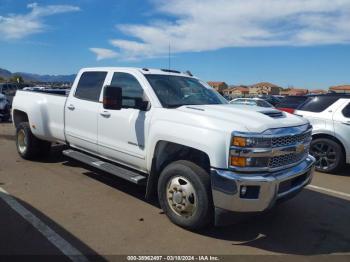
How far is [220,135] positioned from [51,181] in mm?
3616

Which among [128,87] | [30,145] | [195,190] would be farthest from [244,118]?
[30,145]

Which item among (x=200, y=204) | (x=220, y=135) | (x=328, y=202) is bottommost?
(x=328, y=202)

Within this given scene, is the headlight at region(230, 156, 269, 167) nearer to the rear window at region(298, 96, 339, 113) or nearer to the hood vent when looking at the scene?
the hood vent

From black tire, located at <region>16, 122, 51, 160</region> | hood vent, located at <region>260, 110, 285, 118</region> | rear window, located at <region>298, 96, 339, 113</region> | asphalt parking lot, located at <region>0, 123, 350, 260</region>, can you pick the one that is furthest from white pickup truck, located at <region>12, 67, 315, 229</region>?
rear window, located at <region>298, 96, 339, 113</region>

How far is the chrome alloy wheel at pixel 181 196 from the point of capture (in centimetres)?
459

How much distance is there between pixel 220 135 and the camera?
430 cm

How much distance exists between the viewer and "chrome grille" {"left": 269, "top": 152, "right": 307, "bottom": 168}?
4.42 meters

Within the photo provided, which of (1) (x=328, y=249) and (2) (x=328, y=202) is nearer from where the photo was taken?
(1) (x=328, y=249)

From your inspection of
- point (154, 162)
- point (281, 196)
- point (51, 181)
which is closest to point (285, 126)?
point (281, 196)

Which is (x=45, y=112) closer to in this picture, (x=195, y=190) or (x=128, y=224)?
(x=128, y=224)

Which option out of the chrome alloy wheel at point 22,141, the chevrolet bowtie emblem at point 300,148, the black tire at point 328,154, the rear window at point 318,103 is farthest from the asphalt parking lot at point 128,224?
the rear window at point 318,103

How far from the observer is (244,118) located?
4.52 metres

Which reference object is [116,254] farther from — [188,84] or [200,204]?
[188,84]

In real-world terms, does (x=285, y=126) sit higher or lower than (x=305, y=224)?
higher
